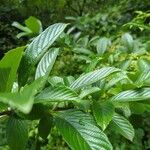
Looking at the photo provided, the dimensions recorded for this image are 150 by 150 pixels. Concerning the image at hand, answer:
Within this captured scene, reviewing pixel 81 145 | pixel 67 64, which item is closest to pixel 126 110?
pixel 81 145

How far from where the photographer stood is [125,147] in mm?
2482

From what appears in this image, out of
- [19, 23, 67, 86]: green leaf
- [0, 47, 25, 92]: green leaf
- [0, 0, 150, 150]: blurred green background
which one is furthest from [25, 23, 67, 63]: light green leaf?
[0, 0, 150, 150]: blurred green background

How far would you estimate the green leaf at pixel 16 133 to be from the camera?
2.93 ft

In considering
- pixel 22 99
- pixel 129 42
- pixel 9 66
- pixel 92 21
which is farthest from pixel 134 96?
pixel 92 21

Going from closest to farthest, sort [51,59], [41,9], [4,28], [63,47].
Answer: [51,59]
[63,47]
[4,28]
[41,9]

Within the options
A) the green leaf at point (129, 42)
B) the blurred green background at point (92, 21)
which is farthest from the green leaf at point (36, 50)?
the green leaf at point (129, 42)

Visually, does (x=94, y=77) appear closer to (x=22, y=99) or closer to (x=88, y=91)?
(x=88, y=91)

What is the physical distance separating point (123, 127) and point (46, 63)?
0.26 metres

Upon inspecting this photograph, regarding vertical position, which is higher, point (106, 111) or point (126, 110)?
point (106, 111)

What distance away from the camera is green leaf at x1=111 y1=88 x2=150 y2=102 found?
102cm

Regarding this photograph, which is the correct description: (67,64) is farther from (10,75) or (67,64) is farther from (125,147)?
(10,75)

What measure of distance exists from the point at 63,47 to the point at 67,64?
639 mm

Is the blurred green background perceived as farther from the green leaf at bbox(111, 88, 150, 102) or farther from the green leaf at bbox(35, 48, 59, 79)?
the green leaf at bbox(35, 48, 59, 79)

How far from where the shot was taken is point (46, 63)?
983 millimetres
